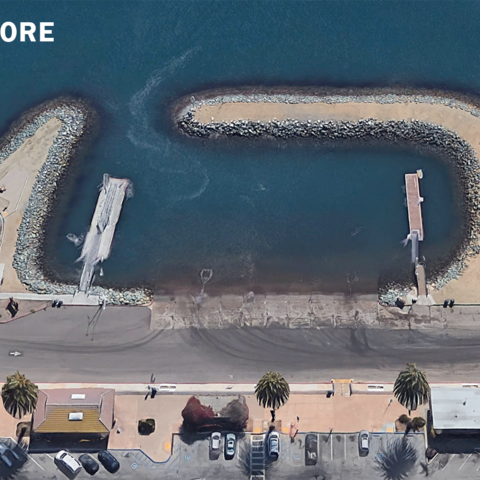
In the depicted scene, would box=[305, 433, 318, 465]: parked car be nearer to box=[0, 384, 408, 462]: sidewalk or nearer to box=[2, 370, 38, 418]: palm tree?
box=[0, 384, 408, 462]: sidewalk

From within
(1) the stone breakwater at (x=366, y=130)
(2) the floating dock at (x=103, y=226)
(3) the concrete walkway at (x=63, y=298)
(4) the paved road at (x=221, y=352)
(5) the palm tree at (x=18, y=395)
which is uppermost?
(1) the stone breakwater at (x=366, y=130)

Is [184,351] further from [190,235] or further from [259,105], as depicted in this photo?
[259,105]

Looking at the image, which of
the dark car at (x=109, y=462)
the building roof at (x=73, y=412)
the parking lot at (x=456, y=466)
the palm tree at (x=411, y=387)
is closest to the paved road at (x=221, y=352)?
the building roof at (x=73, y=412)

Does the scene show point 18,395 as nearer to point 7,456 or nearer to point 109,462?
point 7,456

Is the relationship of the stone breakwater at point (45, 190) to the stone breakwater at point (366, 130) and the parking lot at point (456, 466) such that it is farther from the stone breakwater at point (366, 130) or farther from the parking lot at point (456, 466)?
the parking lot at point (456, 466)

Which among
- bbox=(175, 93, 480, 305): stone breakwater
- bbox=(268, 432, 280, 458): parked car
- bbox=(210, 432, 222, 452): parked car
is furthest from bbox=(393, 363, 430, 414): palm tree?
bbox=(175, 93, 480, 305): stone breakwater

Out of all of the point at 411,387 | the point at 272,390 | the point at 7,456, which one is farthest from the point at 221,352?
the point at 7,456
